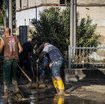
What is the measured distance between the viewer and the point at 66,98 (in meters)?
10.2

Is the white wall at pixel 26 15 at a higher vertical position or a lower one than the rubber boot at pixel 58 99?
higher

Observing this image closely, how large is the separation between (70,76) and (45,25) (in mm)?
7233

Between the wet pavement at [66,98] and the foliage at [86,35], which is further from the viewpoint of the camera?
the foliage at [86,35]

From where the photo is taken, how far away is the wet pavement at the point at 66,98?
9609 millimetres

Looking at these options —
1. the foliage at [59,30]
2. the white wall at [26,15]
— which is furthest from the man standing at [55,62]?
the white wall at [26,15]

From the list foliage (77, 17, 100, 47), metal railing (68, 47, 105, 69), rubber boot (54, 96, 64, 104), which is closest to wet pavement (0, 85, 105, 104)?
rubber boot (54, 96, 64, 104)

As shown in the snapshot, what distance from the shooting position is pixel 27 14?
91.8 ft

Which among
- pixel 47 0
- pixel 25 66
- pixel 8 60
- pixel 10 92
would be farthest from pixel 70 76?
pixel 47 0

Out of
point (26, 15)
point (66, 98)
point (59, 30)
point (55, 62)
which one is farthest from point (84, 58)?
point (26, 15)

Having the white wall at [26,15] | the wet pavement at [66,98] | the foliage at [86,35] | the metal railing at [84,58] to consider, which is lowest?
the wet pavement at [66,98]

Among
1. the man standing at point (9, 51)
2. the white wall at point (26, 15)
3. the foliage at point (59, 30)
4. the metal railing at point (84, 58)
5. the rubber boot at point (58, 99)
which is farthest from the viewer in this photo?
the white wall at point (26, 15)

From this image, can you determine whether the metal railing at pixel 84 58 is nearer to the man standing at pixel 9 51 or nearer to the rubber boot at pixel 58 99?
the rubber boot at pixel 58 99

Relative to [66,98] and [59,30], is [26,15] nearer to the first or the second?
[59,30]

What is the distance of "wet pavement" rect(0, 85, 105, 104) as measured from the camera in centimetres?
961
